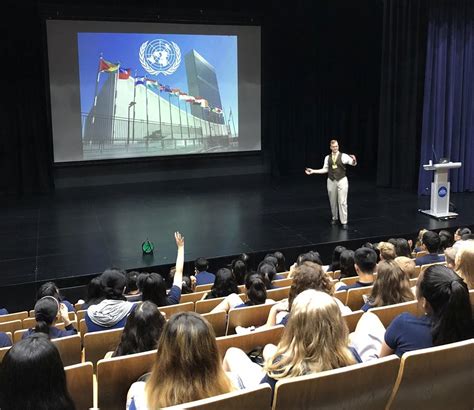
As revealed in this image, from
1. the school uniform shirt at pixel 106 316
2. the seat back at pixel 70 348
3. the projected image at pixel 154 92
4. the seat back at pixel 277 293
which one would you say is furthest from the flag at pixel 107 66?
the seat back at pixel 70 348

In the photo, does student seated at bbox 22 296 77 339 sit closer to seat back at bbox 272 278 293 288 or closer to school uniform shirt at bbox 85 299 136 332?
school uniform shirt at bbox 85 299 136 332

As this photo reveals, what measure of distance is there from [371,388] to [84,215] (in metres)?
7.45

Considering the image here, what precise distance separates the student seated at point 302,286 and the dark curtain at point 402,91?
8.15 metres

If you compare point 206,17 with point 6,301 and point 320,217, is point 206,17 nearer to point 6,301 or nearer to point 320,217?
point 320,217

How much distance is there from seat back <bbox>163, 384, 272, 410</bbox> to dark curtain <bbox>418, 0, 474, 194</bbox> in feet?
29.4

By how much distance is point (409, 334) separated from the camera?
2.45 meters

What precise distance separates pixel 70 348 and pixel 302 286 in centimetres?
133

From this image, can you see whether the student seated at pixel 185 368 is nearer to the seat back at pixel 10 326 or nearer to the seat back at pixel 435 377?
the seat back at pixel 435 377

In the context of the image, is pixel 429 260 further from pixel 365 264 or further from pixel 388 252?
pixel 365 264

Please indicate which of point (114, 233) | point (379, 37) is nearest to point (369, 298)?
point (114, 233)

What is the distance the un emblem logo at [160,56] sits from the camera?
36.0ft

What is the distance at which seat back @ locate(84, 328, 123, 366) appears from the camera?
10.6ft

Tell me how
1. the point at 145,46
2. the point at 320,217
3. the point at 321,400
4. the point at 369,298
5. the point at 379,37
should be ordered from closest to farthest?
the point at 321,400 → the point at 369,298 → the point at 320,217 → the point at 145,46 → the point at 379,37

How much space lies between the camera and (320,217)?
8.81 meters
